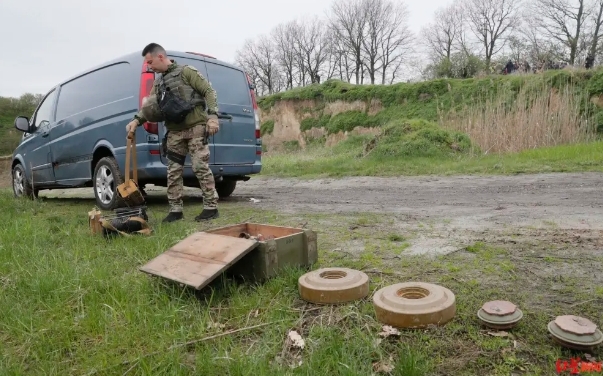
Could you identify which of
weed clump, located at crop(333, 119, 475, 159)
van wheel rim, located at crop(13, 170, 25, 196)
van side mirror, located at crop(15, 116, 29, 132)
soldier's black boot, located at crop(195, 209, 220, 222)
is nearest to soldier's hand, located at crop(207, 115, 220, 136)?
soldier's black boot, located at crop(195, 209, 220, 222)

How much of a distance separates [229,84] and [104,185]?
2165mm

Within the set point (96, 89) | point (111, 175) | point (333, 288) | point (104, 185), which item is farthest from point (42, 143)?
point (333, 288)

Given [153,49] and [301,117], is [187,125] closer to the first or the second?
[153,49]

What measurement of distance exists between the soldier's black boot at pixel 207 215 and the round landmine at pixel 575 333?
3.59 metres

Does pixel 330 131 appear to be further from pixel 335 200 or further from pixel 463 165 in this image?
pixel 335 200

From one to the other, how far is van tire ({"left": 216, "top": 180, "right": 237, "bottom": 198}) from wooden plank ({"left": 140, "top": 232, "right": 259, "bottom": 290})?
4.20 metres

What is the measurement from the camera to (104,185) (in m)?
5.63

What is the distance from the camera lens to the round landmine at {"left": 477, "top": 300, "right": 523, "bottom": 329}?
1.72 m

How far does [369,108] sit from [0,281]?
76.8 feet

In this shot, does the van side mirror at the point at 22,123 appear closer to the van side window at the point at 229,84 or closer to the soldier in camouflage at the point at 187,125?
the van side window at the point at 229,84

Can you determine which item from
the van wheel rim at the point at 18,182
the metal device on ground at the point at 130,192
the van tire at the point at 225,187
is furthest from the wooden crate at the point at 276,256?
the van wheel rim at the point at 18,182

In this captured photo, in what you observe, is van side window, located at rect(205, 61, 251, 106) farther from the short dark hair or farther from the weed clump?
the weed clump

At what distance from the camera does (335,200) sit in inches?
235

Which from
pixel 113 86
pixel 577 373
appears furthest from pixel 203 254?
pixel 113 86
